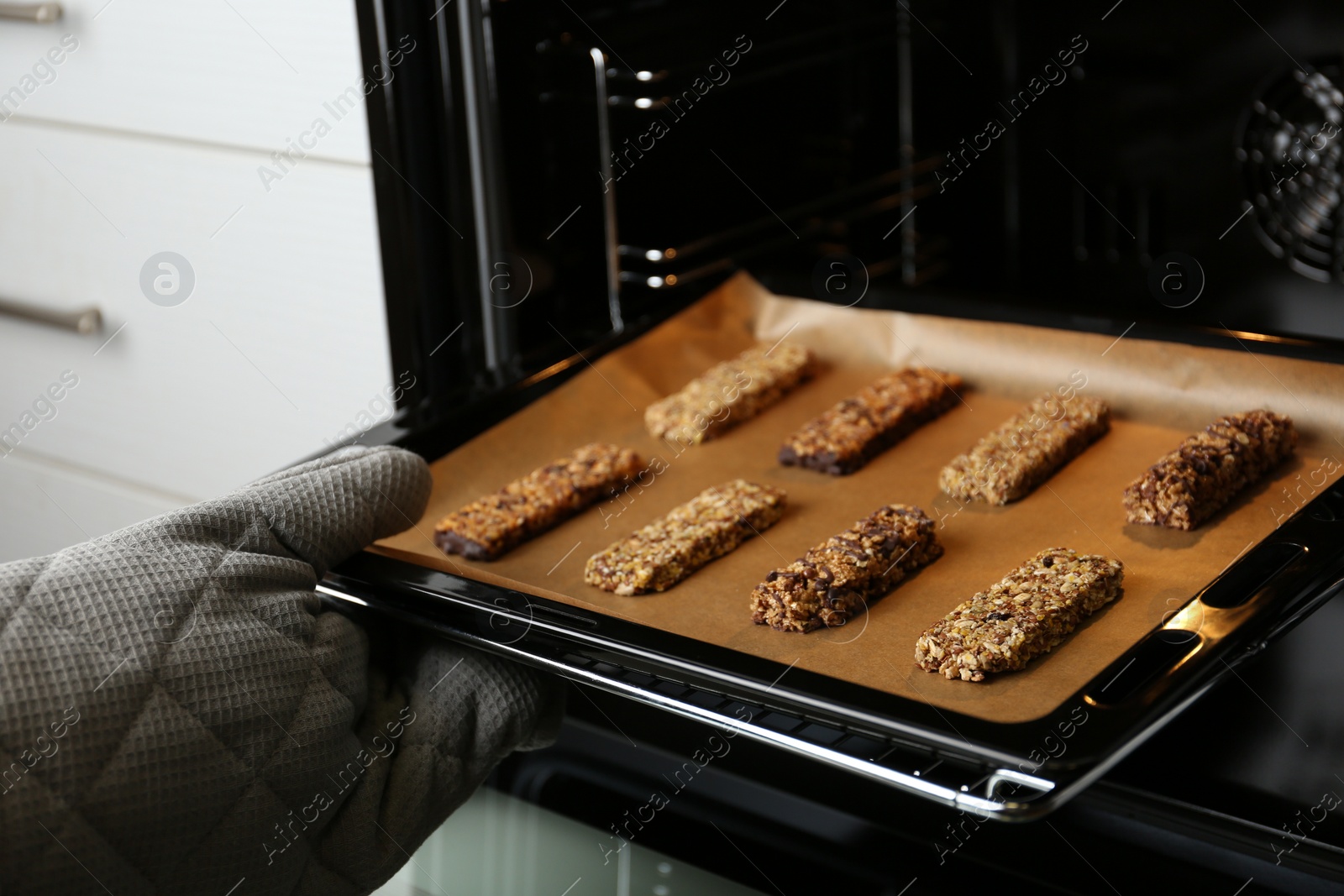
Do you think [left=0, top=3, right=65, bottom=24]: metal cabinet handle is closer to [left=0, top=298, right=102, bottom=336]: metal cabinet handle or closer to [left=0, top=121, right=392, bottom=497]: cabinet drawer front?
[left=0, top=121, right=392, bottom=497]: cabinet drawer front

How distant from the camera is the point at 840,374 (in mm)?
1520

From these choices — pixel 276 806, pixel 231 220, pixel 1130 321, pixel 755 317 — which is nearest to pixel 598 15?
pixel 755 317

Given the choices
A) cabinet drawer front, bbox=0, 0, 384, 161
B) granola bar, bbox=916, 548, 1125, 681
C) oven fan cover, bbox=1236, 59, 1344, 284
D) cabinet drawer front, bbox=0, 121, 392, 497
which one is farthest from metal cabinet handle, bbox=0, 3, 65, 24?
oven fan cover, bbox=1236, 59, 1344, 284

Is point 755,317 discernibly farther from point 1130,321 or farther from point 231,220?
point 231,220

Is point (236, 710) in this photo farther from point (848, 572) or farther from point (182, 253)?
point (182, 253)

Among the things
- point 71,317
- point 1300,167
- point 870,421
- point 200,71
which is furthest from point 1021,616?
point 71,317

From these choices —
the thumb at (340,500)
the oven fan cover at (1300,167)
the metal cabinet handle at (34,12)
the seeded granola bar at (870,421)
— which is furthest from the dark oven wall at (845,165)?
the metal cabinet handle at (34,12)

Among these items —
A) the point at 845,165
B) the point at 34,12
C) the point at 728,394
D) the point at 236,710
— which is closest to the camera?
the point at 236,710

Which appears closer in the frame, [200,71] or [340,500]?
[340,500]

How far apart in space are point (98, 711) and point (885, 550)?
63 cm

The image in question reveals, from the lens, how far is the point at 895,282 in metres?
1.55

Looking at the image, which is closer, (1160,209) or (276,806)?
(276,806)

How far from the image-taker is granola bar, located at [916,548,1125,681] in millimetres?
936

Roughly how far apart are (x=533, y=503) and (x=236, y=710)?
440mm
